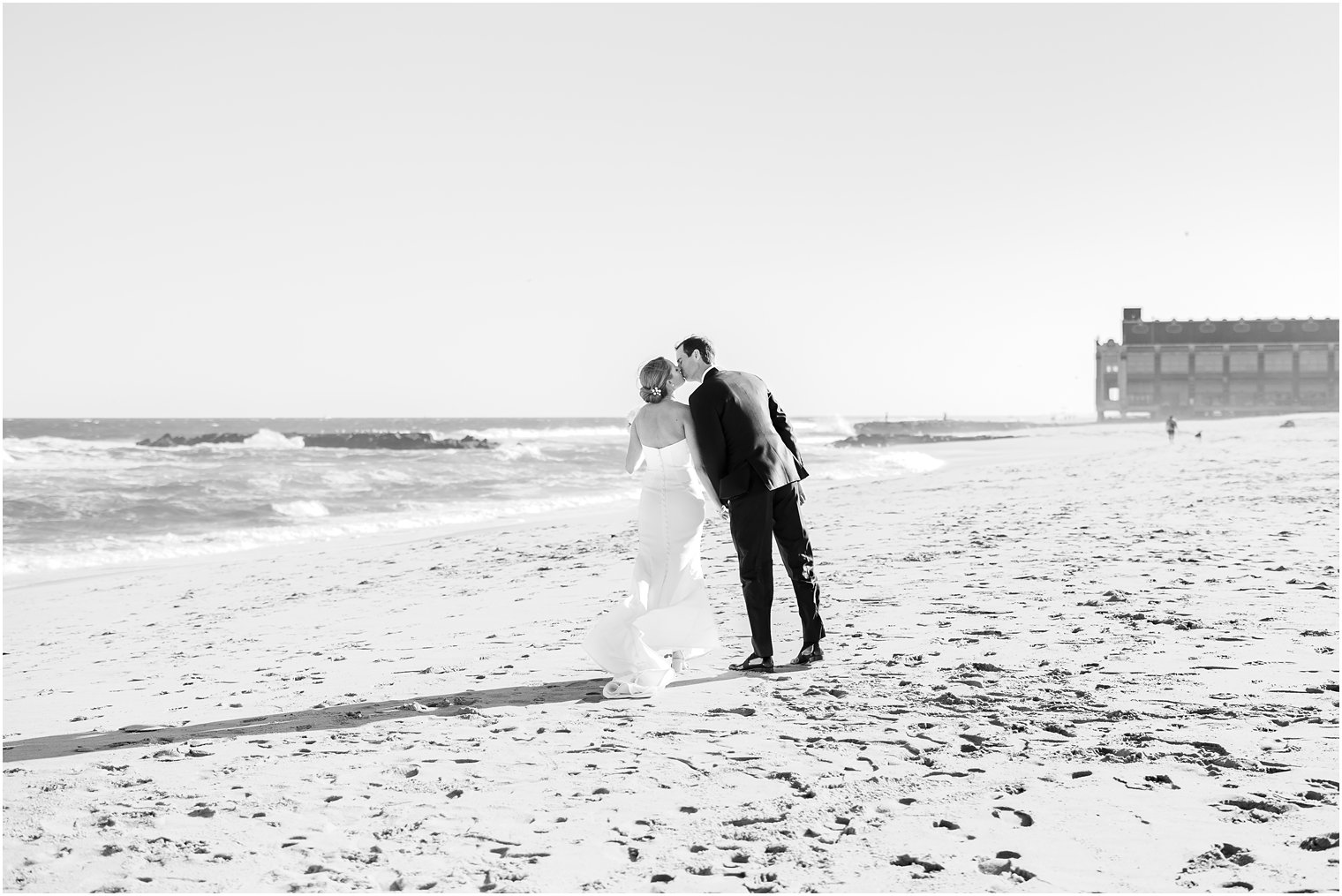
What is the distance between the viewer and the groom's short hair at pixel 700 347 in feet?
20.7

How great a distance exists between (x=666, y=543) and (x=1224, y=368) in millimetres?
92224

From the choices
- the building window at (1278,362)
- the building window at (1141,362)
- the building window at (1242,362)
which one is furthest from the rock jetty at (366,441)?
the building window at (1278,362)

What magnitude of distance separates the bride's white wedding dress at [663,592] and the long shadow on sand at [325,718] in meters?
0.23

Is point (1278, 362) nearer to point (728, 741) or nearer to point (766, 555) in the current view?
point (766, 555)

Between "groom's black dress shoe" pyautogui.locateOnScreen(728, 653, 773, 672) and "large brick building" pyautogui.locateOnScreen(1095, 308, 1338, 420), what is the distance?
8714cm

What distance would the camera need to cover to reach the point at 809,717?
16.6ft

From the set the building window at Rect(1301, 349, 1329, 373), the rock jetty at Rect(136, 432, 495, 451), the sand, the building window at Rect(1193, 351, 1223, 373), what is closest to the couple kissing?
the sand

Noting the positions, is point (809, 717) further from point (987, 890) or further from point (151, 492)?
point (151, 492)

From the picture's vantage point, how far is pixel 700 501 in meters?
6.27

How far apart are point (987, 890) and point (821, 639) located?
3.60 meters

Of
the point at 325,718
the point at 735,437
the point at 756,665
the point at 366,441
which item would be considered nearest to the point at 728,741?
the point at 756,665

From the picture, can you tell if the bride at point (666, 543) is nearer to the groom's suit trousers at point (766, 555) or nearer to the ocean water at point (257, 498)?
the groom's suit trousers at point (766, 555)

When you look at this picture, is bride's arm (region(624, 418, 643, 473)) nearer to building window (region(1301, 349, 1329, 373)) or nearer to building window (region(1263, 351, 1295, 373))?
building window (region(1263, 351, 1295, 373))

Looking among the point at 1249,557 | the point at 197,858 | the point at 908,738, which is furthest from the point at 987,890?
the point at 1249,557
